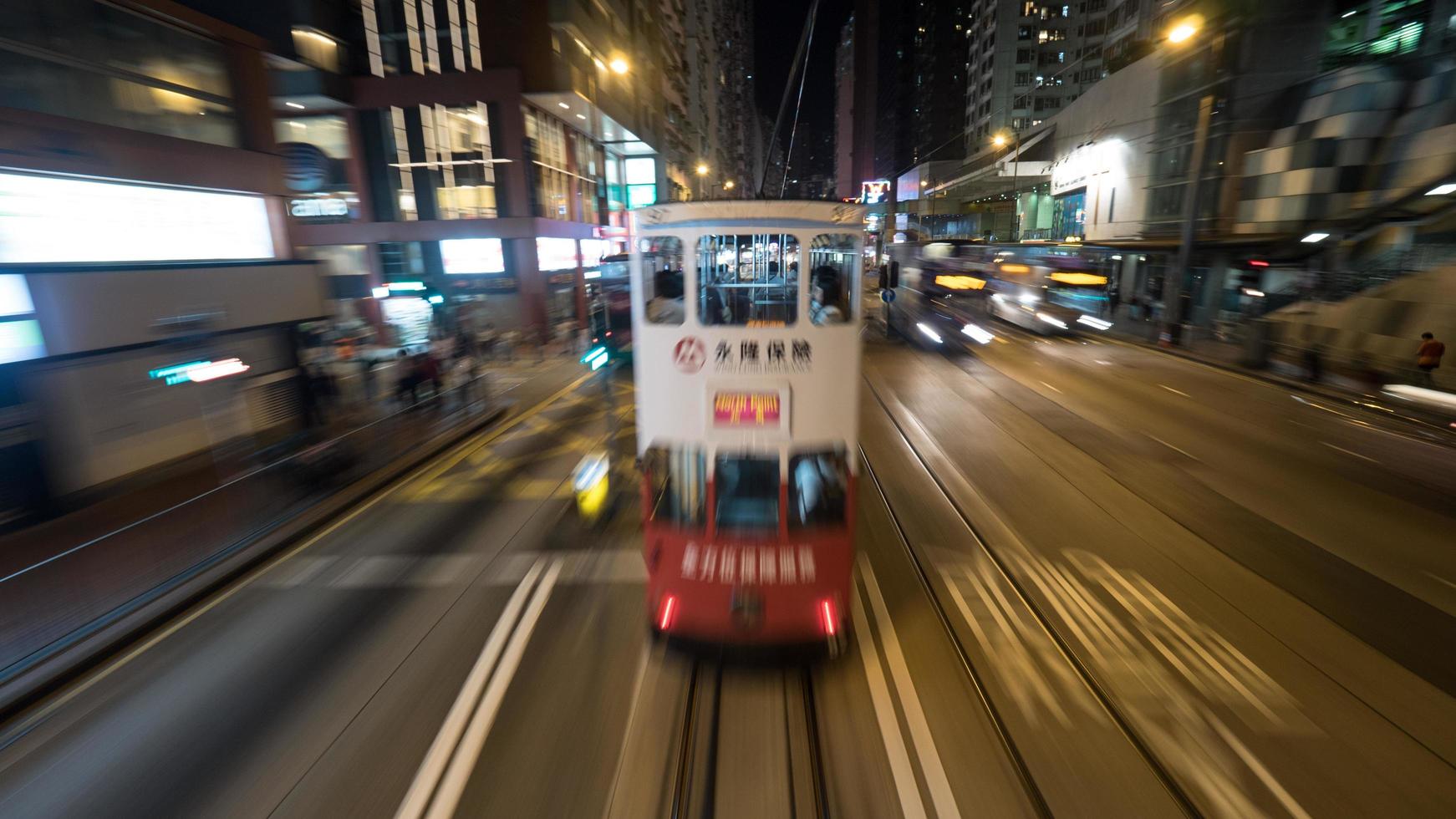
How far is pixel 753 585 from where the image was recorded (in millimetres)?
5078

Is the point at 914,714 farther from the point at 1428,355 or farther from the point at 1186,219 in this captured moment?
the point at 1186,219

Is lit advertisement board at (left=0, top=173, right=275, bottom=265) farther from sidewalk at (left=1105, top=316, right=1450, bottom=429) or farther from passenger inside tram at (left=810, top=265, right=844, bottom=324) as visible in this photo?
sidewalk at (left=1105, top=316, right=1450, bottom=429)

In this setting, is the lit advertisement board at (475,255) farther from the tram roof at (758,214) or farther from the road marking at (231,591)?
the tram roof at (758,214)

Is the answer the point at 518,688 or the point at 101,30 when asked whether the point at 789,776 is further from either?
the point at 101,30

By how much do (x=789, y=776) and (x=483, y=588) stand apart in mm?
4359

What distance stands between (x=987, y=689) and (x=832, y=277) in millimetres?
3776

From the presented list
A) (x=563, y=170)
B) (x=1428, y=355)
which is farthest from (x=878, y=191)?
(x=1428, y=355)

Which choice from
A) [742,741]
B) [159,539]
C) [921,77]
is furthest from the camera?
[921,77]

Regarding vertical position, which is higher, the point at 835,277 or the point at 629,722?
the point at 835,277

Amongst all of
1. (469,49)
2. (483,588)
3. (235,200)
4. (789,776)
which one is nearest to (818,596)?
(789,776)

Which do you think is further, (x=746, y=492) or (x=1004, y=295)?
(x=1004, y=295)

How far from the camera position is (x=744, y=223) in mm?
4984

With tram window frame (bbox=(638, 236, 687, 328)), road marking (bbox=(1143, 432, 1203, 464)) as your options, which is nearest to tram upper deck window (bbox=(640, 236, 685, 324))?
tram window frame (bbox=(638, 236, 687, 328))

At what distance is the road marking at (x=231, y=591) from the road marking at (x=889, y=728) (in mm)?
7050
